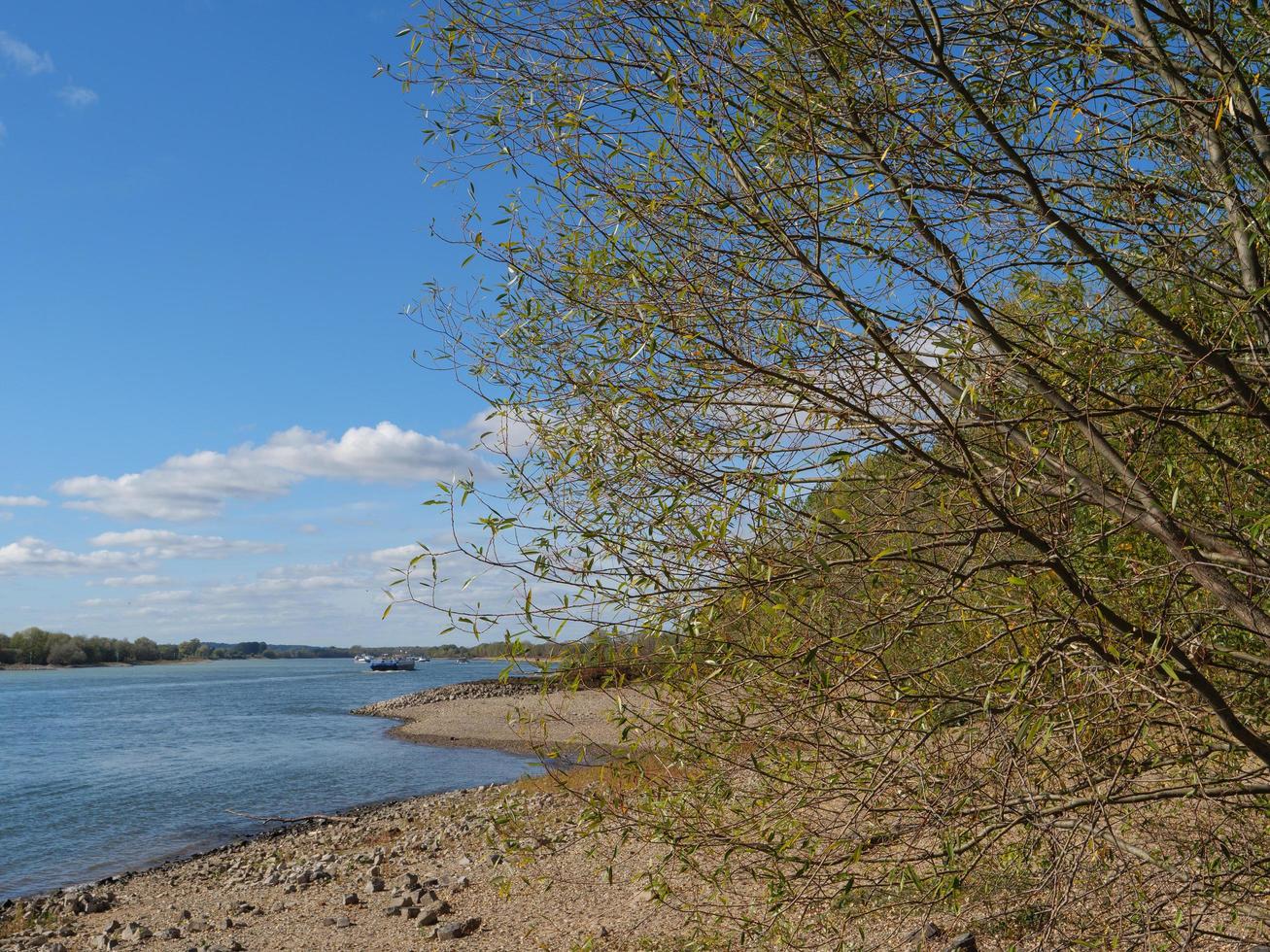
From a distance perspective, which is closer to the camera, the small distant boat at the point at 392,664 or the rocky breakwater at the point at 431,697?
the rocky breakwater at the point at 431,697

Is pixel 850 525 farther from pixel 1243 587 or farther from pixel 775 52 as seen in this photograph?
pixel 775 52

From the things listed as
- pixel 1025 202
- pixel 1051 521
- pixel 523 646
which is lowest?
pixel 523 646

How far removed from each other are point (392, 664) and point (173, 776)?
10495cm

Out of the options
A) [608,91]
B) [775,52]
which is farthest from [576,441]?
[775,52]

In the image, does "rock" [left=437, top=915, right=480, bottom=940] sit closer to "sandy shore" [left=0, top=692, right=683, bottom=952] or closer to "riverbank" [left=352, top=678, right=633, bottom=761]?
"sandy shore" [left=0, top=692, right=683, bottom=952]

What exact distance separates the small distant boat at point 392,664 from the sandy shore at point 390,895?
379ft

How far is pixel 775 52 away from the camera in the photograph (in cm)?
389

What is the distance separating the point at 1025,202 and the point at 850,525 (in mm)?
1588

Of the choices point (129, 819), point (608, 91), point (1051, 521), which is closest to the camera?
point (1051, 521)

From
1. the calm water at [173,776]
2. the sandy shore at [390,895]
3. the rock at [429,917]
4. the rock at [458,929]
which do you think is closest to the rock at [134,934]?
the sandy shore at [390,895]

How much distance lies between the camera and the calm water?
20.2 metres

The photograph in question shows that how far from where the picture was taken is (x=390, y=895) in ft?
39.2

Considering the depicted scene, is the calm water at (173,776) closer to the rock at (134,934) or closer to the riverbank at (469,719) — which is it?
the riverbank at (469,719)

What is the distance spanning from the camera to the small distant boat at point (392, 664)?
131375 mm
